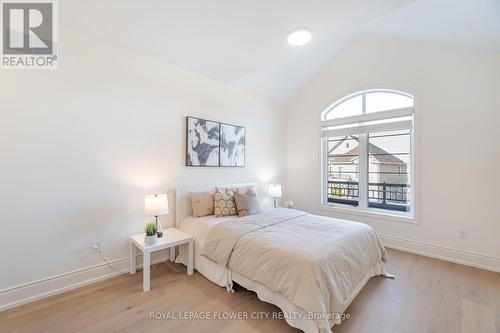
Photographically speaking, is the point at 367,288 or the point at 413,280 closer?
the point at 367,288

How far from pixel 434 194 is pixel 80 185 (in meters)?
4.55

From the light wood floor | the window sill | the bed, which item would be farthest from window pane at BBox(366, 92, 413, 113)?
the light wood floor

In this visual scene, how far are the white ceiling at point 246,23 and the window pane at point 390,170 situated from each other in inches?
57.9

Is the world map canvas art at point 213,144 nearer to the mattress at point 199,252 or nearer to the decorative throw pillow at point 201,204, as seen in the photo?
the decorative throw pillow at point 201,204

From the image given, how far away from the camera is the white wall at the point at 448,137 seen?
2742 millimetres

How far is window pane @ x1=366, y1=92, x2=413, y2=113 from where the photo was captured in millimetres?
3450

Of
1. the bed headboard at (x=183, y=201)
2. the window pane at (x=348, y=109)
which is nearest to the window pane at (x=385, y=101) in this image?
the window pane at (x=348, y=109)

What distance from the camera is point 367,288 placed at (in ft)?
7.58

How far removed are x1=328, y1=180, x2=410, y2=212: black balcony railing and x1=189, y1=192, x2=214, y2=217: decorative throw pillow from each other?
100 inches

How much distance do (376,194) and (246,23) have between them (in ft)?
11.2

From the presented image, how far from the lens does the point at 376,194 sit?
3.81m

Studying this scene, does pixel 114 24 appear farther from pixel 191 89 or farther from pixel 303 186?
pixel 303 186

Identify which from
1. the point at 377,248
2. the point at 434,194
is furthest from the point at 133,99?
the point at 434,194

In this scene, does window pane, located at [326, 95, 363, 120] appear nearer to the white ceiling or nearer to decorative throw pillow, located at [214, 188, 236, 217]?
the white ceiling
